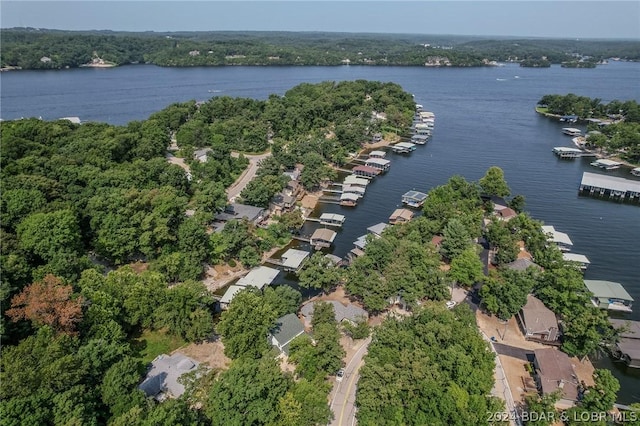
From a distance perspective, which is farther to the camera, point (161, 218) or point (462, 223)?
point (462, 223)

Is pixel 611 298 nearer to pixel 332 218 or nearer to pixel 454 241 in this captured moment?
pixel 454 241

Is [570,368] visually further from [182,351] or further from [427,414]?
[182,351]

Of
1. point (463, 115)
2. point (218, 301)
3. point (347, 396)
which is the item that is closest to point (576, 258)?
point (347, 396)

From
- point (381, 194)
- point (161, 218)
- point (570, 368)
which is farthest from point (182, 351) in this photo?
point (381, 194)

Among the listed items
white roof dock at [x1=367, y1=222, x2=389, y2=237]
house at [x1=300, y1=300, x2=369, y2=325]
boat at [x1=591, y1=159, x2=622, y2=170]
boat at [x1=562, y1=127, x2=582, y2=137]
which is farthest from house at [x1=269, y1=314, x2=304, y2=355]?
boat at [x1=562, y1=127, x2=582, y2=137]

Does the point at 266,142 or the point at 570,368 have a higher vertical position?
the point at 266,142

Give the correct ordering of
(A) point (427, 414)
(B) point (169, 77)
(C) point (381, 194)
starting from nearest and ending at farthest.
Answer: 1. (A) point (427, 414)
2. (C) point (381, 194)
3. (B) point (169, 77)
